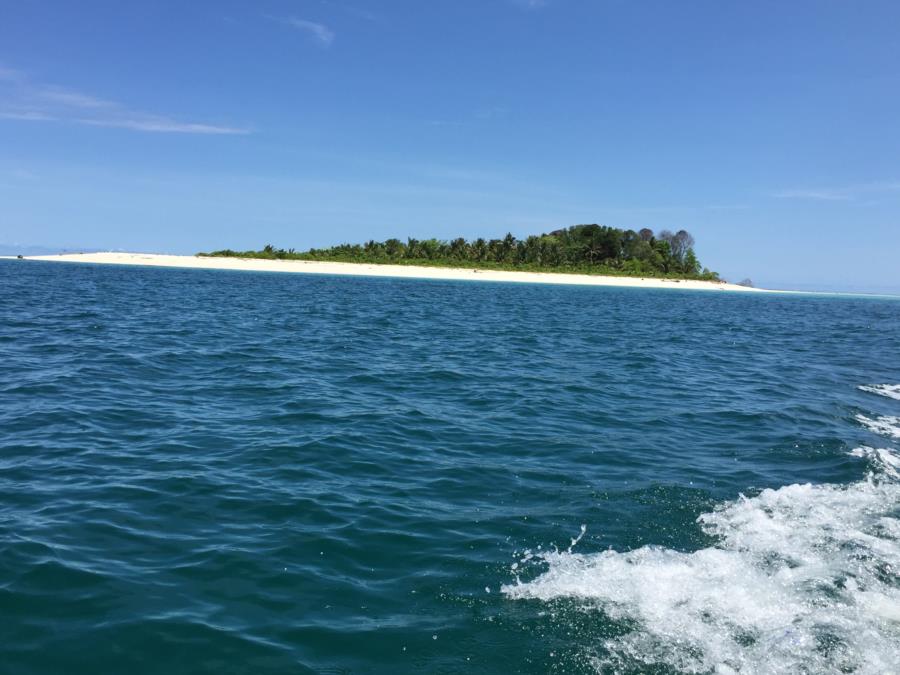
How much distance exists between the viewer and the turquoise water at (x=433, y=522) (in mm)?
4914

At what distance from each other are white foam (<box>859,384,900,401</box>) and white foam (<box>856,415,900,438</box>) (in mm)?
3809

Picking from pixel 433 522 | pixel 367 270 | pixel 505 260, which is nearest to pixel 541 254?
pixel 505 260

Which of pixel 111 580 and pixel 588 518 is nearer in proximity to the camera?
pixel 111 580

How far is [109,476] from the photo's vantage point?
838 centimetres

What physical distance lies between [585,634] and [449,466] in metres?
4.71

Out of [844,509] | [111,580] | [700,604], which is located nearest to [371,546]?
[111,580]

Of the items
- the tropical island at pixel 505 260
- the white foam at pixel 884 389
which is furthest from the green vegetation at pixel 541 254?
the white foam at pixel 884 389

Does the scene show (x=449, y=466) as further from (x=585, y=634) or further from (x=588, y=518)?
(x=585, y=634)

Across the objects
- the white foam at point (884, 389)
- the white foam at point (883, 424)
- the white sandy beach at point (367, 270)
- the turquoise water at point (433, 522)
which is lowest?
the turquoise water at point (433, 522)

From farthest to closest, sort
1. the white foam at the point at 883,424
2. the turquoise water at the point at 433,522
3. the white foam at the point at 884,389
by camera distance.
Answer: the white foam at the point at 884,389, the white foam at the point at 883,424, the turquoise water at the point at 433,522

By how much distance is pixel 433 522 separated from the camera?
24.2 ft

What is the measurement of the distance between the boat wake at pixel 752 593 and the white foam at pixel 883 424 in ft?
19.5

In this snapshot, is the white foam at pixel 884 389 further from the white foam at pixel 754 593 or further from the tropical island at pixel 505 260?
the tropical island at pixel 505 260

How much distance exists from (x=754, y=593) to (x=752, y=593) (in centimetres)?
2
